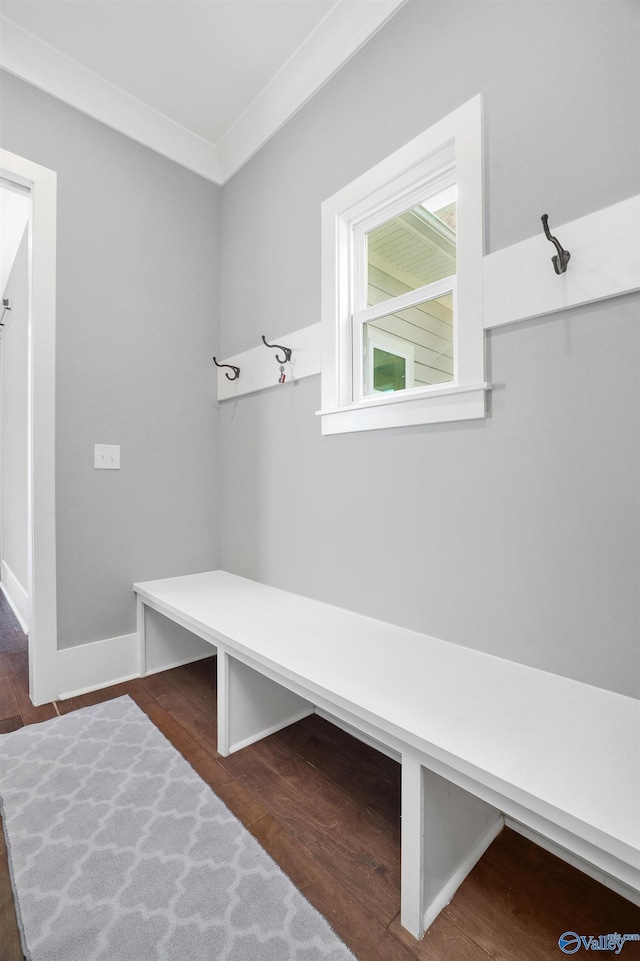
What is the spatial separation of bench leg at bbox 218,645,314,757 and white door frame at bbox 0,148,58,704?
0.87 metres

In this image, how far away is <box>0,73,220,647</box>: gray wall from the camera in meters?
1.89

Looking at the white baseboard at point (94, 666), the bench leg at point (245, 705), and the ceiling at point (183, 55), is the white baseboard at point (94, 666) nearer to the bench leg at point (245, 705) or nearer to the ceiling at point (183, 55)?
the bench leg at point (245, 705)

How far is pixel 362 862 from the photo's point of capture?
107 cm

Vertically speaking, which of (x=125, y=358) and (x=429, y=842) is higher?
(x=125, y=358)

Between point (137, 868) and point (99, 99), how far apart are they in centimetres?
285

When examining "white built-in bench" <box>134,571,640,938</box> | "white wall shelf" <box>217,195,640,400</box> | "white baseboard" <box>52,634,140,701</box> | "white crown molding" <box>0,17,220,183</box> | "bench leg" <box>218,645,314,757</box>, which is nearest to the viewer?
"white built-in bench" <box>134,571,640,938</box>

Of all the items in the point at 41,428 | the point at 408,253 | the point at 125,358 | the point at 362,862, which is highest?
the point at 408,253

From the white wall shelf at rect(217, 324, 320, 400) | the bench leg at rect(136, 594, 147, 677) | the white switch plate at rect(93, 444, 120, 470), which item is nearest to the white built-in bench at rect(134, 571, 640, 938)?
the bench leg at rect(136, 594, 147, 677)

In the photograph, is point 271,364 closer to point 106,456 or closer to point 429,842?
point 106,456

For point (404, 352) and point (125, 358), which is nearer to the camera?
point (404, 352)

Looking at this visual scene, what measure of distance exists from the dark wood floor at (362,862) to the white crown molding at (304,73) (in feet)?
7.81

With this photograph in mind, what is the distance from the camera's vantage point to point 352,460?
1.66 metres

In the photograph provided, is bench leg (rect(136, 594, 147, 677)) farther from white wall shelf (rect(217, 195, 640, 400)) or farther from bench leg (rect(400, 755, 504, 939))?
white wall shelf (rect(217, 195, 640, 400))

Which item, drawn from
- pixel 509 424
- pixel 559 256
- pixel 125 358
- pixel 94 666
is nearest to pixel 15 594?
pixel 94 666
